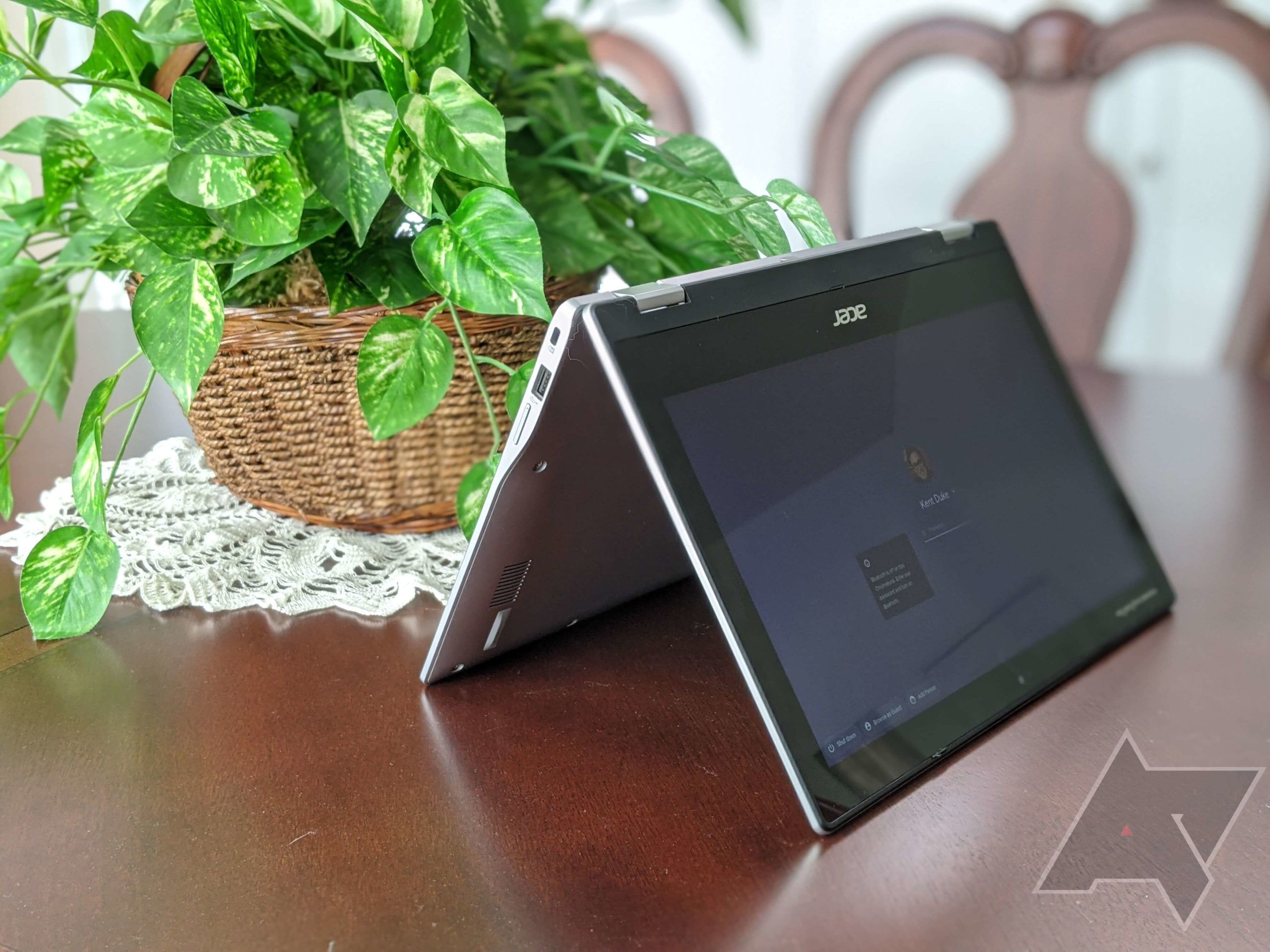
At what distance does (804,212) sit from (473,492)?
0.24m

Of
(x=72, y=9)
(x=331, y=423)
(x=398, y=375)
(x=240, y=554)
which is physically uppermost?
(x=72, y=9)

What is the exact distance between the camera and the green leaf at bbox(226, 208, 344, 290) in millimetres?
582

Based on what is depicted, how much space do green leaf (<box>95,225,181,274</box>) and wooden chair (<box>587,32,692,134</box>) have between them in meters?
1.40

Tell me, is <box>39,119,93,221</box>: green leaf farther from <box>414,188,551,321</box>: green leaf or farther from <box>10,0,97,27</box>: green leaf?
<box>414,188,551,321</box>: green leaf

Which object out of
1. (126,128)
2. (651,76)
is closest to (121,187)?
(126,128)

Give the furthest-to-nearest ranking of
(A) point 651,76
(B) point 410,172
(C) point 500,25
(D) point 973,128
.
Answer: (D) point 973,128 → (A) point 651,76 → (C) point 500,25 → (B) point 410,172

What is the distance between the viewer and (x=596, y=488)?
565mm

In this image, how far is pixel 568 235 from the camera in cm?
73

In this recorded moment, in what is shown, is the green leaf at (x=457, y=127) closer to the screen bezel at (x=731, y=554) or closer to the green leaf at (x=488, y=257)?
the green leaf at (x=488, y=257)

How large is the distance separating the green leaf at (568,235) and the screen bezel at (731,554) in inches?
8.3

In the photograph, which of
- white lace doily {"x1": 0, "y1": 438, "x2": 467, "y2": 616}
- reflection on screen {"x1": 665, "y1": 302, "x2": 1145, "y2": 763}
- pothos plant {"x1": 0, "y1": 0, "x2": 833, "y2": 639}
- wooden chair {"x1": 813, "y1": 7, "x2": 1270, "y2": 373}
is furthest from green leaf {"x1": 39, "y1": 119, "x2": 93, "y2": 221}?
wooden chair {"x1": 813, "y1": 7, "x2": 1270, "y2": 373}

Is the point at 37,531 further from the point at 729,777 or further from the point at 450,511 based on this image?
the point at 729,777

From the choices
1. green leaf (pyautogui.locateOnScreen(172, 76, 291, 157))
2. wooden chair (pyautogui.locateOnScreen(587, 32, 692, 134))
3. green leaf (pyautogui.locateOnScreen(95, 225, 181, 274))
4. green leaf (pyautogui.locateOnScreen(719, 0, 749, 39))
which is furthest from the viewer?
wooden chair (pyautogui.locateOnScreen(587, 32, 692, 134))

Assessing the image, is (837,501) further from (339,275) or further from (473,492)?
(339,275)
